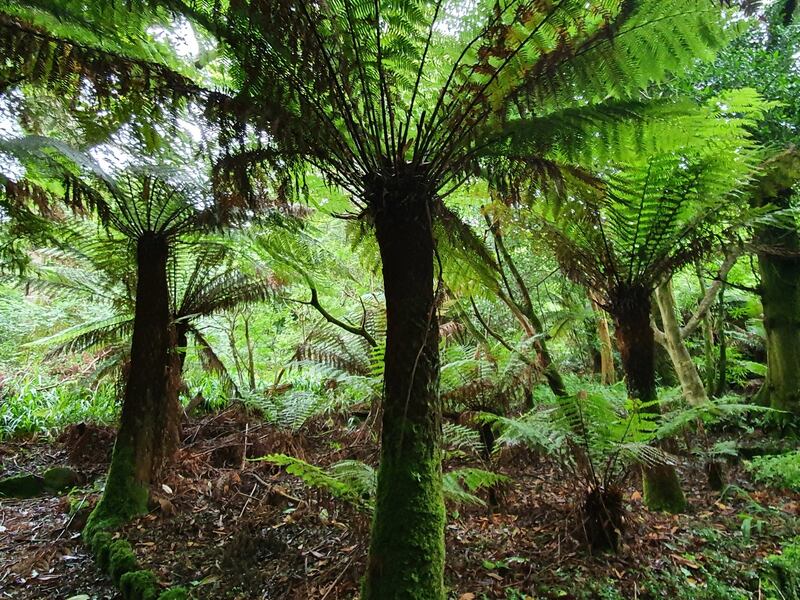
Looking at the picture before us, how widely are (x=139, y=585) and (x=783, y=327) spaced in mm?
5379

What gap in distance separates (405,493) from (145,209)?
8.31ft

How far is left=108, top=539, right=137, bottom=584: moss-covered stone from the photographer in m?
2.05

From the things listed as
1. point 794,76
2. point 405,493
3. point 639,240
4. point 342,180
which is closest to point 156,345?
point 342,180

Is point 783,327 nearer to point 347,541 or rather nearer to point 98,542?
point 347,541

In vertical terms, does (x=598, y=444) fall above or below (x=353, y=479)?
above

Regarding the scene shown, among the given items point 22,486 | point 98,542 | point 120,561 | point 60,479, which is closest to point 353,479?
point 120,561

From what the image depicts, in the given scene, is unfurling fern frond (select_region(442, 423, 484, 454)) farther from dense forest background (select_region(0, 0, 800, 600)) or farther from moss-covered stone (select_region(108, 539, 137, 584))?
moss-covered stone (select_region(108, 539, 137, 584))

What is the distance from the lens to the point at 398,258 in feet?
5.38

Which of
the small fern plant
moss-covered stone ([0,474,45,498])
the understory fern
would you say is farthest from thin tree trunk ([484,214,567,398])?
moss-covered stone ([0,474,45,498])

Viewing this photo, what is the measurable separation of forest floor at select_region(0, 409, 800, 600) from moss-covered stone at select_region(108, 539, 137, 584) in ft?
0.21

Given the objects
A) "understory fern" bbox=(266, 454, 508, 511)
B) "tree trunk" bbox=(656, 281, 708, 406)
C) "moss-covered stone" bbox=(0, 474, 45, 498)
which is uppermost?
"tree trunk" bbox=(656, 281, 708, 406)

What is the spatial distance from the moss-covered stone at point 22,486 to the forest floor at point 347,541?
0.10 meters

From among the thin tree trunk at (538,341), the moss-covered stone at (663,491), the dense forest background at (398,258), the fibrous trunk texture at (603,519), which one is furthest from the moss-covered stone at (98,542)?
the moss-covered stone at (663,491)

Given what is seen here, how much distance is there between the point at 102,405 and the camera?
4.88 m
